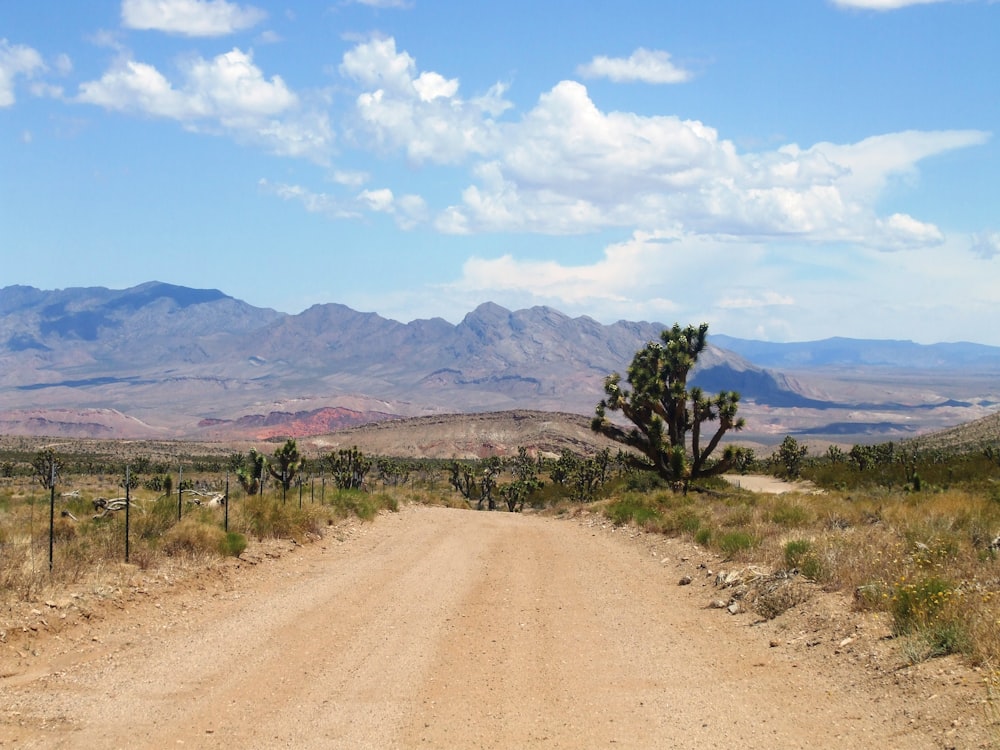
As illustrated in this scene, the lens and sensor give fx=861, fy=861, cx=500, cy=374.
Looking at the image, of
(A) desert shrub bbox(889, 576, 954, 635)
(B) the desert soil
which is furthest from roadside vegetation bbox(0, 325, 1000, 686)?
(B) the desert soil

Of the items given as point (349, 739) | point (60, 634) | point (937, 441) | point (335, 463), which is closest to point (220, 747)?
point (349, 739)

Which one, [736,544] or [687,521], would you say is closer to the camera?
[736,544]

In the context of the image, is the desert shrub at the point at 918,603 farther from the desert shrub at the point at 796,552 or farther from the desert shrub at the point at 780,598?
the desert shrub at the point at 796,552

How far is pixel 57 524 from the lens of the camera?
15734 millimetres

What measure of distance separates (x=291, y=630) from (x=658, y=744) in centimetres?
544

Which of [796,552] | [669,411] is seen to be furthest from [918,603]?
[669,411]

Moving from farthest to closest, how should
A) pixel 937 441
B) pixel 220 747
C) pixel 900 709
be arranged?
pixel 937 441 → pixel 900 709 → pixel 220 747

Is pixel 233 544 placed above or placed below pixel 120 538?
below

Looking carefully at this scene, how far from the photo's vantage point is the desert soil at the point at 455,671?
745cm

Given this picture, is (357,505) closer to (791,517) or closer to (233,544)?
(233,544)

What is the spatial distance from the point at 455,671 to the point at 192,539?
24.7 ft

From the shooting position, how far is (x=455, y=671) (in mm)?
9336

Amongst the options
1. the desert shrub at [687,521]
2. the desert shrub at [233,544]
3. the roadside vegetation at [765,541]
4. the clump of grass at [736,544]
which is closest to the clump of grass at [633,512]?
the roadside vegetation at [765,541]

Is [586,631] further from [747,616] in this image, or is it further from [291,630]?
[291,630]
